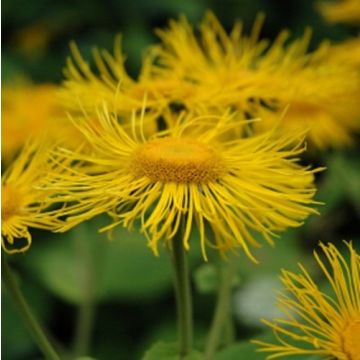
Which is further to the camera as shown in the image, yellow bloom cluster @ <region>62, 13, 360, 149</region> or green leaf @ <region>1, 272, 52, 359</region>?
green leaf @ <region>1, 272, 52, 359</region>

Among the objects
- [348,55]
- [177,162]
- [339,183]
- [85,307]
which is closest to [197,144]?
[177,162]

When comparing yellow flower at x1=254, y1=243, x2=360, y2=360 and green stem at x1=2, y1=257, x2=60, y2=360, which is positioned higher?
green stem at x1=2, y1=257, x2=60, y2=360

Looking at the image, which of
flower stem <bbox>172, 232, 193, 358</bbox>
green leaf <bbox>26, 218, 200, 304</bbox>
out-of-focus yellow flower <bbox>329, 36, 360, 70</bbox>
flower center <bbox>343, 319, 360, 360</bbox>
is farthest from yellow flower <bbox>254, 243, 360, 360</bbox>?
green leaf <bbox>26, 218, 200, 304</bbox>

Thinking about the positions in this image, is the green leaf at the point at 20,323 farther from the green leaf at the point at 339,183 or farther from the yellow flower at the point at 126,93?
the yellow flower at the point at 126,93

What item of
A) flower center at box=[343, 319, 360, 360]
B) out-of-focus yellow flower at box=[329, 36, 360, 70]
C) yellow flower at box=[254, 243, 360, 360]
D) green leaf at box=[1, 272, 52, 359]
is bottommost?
flower center at box=[343, 319, 360, 360]

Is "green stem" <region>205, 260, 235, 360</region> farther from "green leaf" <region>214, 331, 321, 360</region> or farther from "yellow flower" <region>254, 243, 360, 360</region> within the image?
"yellow flower" <region>254, 243, 360, 360</region>

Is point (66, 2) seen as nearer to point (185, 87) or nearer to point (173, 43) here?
point (173, 43)

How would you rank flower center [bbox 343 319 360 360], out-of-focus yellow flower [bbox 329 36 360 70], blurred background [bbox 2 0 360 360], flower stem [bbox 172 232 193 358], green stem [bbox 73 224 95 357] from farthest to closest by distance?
blurred background [bbox 2 0 360 360], green stem [bbox 73 224 95 357], out-of-focus yellow flower [bbox 329 36 360 70], flower stem [bbox 172 232 193 358], flower center [bbox 343 319 360 360]
